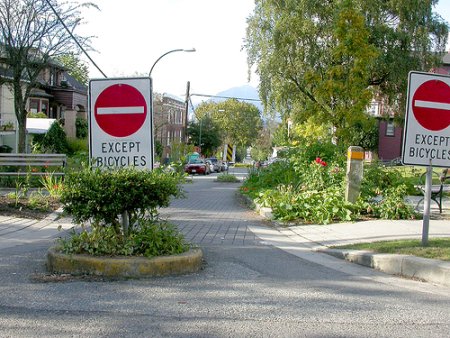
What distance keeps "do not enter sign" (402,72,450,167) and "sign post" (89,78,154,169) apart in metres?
3.92

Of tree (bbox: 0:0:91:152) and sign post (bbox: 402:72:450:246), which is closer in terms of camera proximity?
sign post (bbox: 402:72:450:246)

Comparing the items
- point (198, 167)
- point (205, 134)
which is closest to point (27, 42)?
point (198, 167)

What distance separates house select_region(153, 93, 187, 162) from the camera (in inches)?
2299

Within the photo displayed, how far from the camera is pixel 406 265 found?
7.11 metres

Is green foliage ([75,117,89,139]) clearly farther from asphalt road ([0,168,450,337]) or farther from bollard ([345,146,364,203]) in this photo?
asphalt road ([0,168,450,337])

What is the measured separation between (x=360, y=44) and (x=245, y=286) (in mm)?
20351

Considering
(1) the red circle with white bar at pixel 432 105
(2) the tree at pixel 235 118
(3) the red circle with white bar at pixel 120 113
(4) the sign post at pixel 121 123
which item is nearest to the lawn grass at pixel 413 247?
(1) the red circle with white bar at pixel 432 105

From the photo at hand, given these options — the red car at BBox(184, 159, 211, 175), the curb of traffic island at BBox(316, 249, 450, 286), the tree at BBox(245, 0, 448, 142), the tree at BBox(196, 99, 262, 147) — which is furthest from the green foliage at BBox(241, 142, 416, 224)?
the tree at BBox(196, 99, 262, 147)

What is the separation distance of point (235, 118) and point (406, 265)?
93.2m

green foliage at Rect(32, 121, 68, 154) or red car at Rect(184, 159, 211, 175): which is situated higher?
green foliage at Rect(32, 121, 68, 154)

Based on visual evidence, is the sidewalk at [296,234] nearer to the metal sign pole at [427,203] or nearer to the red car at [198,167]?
the metal sign pole at [427,203]

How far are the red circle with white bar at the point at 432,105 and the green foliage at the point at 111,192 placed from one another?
13.1 ft

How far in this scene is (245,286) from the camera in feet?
19.5

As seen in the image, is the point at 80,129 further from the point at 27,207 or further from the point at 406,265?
the point at 406,265
